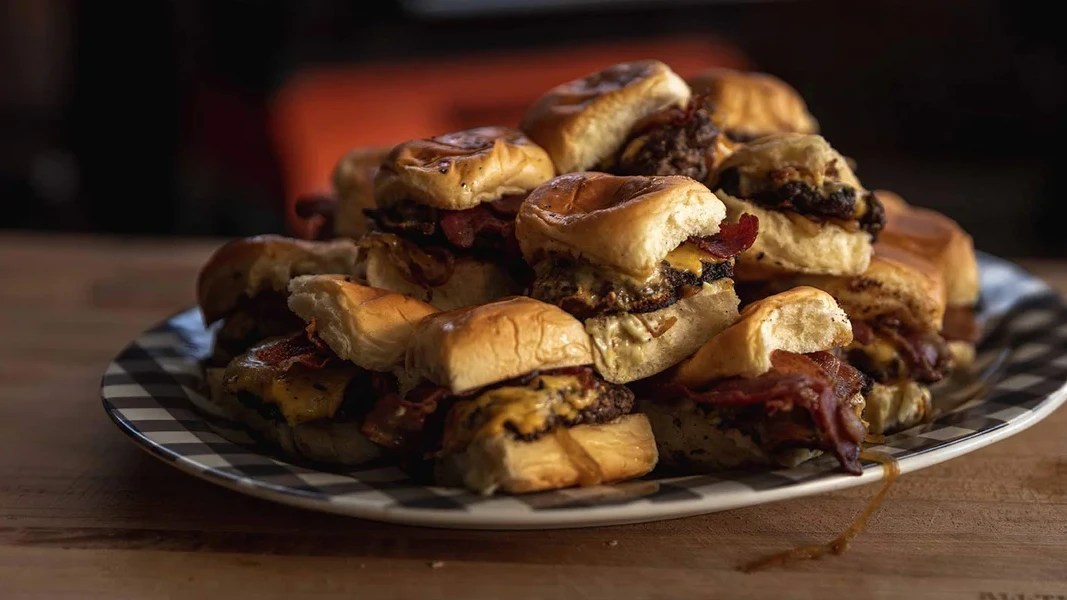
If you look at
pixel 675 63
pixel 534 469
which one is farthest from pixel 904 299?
pixel 675 63

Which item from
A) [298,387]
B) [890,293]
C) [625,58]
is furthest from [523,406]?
[625,58]

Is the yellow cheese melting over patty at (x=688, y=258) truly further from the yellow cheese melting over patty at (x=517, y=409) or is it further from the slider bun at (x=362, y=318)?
the slider bun at (x=362, y=318)

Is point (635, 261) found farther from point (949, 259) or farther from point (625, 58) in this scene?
point (625, 58)

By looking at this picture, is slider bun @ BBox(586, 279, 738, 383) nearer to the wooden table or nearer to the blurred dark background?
the wooden table

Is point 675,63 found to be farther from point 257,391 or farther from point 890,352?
point 257,391

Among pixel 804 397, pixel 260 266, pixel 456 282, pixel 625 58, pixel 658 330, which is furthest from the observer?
pixel 625 58
